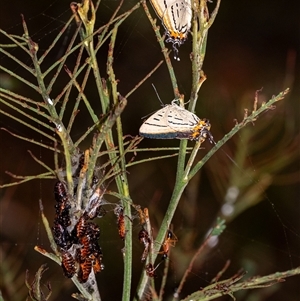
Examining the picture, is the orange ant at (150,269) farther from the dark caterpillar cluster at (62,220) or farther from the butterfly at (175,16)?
the butterfly at (175,16)

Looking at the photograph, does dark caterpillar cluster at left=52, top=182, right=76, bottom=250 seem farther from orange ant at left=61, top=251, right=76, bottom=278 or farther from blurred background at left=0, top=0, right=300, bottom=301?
blurred background at left=0, top=0, right=300, bottom=301

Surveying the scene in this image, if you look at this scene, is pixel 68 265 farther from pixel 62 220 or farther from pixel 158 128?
pixel 158 128

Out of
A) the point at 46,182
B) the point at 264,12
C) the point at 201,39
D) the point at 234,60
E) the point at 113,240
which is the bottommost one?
the point at 113,240

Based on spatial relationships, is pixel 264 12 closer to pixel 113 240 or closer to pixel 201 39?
pixel 113 240

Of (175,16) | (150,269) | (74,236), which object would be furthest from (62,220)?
(175,16)

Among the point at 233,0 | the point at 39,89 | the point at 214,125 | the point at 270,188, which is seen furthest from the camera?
the point at 233,0

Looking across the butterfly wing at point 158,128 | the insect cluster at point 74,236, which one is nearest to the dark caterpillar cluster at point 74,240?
the insect cluster at point 74,236

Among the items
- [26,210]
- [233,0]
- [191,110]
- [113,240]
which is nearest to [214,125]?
[113,240]
